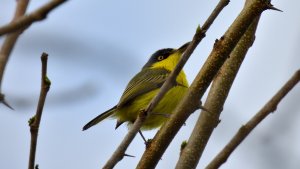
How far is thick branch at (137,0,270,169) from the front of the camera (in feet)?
9.55

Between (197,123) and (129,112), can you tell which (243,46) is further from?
(129,112)

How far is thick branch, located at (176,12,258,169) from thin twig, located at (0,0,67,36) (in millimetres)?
1887

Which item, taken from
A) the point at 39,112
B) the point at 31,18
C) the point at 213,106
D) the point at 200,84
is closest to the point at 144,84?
the point at 213,106

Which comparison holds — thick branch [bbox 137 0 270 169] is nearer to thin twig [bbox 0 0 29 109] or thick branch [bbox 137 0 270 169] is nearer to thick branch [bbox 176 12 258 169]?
thick branch [bbox 176 12 258 169]

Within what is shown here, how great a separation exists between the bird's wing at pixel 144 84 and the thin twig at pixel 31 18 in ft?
16.5

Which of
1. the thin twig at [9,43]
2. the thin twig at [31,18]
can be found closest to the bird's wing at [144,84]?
the thin twig at [9,43]

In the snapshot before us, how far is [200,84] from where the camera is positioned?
2.94m

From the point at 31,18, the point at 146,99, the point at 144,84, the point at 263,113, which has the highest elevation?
the point at 144,84

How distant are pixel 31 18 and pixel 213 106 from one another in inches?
96.1

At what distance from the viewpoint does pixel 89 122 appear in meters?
6.04

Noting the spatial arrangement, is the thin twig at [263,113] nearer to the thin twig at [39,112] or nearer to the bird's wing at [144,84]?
the thin twig at [39,112]

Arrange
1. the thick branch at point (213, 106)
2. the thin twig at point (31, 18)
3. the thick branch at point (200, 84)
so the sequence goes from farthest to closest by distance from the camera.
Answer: the thick branch at point (213, 106), the thick branch at point (200, 84), the thin twig at point (31, 18)

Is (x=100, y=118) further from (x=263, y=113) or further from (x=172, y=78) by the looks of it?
(x=263, y=113)

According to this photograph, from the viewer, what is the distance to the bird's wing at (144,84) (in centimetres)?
685
